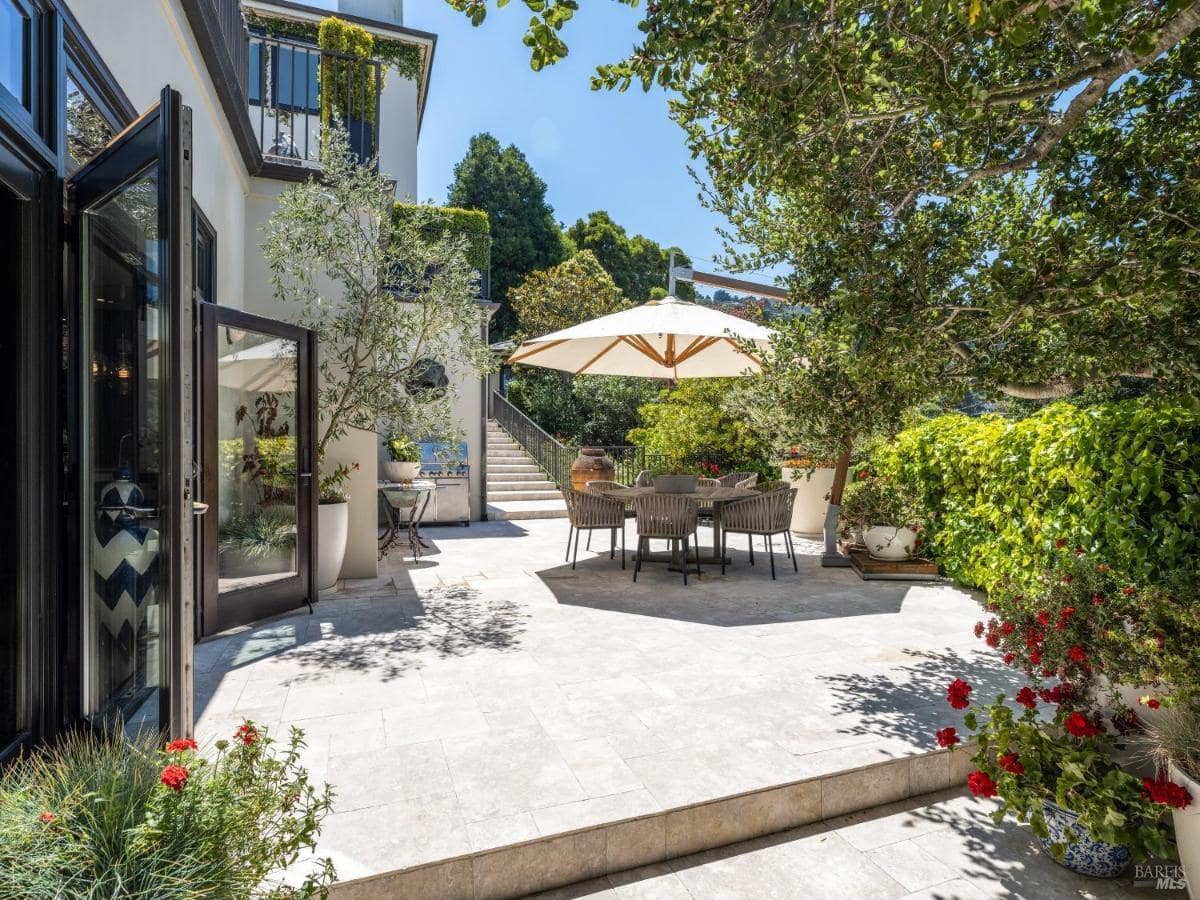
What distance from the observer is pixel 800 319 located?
5.57 metres

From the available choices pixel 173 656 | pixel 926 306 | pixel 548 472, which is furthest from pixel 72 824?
pixel 548 472

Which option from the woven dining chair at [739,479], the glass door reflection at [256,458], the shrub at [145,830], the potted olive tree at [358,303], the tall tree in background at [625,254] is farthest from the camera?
the tall tree in background at [625,254]

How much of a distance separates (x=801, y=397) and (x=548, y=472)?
25.7ft

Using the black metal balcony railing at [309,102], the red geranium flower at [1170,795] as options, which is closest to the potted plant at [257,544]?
the black metal balcony railing at [309,102]

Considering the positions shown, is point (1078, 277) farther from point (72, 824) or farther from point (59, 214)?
point (59, 214)

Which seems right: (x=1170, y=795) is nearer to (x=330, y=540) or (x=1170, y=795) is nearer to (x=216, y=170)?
(x=330, y=540)

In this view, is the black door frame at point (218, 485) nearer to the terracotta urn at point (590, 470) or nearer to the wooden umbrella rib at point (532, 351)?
the wooden umbrella rib at point (532, 351)

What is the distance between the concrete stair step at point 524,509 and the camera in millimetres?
10936

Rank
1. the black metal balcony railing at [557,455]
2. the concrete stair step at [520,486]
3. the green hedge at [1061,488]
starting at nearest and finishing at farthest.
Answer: the green hedge at [1061,488] → the concrete stair step at [520,486] → the black metal balcony railing at [557,455]

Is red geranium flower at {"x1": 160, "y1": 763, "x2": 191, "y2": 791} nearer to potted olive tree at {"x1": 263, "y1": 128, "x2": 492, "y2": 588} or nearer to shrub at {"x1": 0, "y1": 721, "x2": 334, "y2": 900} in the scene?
shrub at {"x1": 0, "y1": 721, "x2": 334, "y2": 900}

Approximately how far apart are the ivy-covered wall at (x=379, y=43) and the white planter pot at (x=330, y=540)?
11.7 m

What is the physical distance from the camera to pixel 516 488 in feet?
41.2

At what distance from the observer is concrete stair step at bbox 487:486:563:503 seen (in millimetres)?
12164

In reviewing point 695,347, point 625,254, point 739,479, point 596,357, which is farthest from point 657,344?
point 625,254
